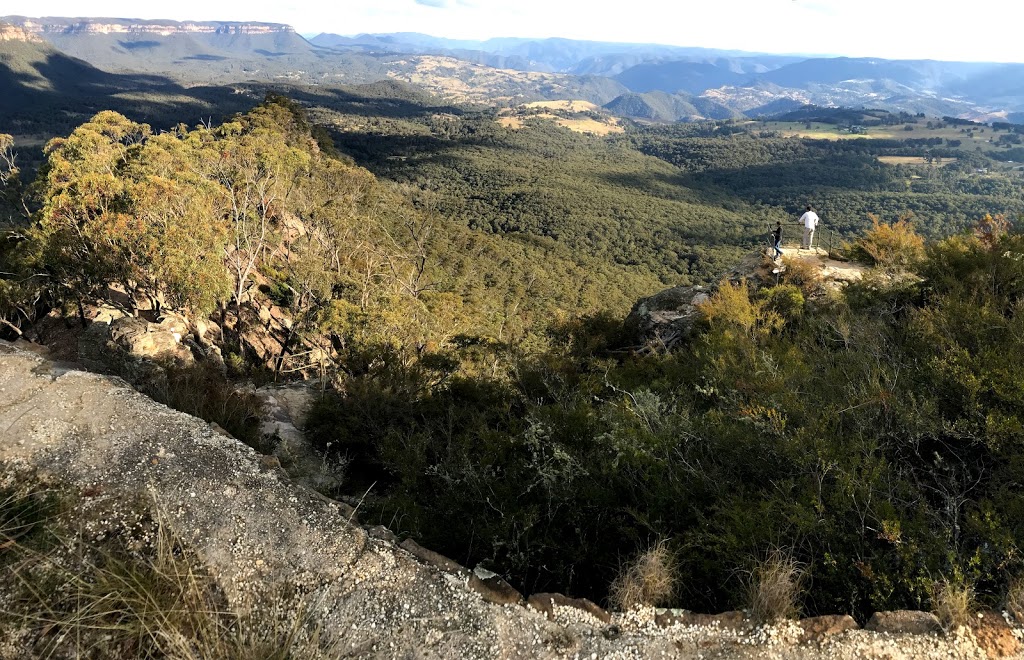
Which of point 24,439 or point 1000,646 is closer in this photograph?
point 1000,646

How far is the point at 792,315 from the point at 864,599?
951 centimetres

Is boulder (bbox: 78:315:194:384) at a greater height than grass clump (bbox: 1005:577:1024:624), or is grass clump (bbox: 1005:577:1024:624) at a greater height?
grass clump (bbox: 1005:577:1024:624)

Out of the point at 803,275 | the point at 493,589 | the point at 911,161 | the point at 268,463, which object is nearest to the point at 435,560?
the point at 493,589

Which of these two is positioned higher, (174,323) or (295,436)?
(174,323)

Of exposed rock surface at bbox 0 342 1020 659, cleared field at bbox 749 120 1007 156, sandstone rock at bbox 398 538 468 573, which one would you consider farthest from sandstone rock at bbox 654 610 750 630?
cleared field at bbox 749 120 1007 156

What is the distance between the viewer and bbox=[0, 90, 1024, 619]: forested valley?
16.2 feet

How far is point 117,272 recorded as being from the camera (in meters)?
15.1

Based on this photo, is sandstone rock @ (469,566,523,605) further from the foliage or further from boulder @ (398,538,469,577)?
the foliage

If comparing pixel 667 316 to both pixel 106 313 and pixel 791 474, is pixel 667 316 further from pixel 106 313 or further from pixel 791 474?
pixel 106 313

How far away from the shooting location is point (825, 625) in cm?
407

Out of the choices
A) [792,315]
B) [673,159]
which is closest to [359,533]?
[792,315]

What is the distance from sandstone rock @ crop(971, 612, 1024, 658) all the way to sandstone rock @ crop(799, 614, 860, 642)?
31.0 inches

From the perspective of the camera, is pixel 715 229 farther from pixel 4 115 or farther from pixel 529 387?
pixel 4 115

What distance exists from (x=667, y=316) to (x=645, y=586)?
42.7 feet
